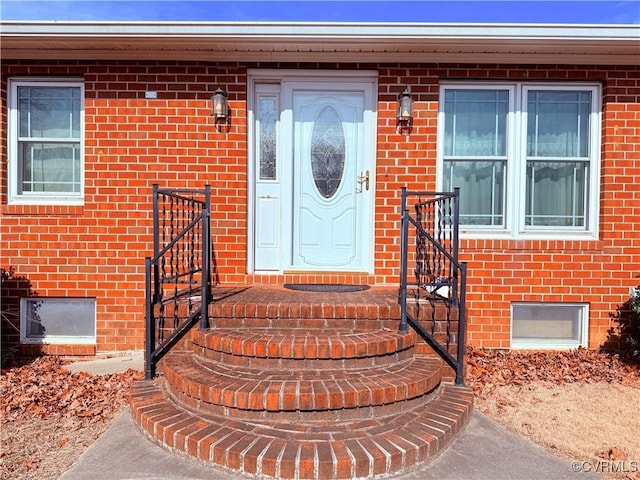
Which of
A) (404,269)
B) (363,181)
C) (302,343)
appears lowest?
(302,343)

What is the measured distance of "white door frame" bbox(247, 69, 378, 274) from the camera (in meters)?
4.55

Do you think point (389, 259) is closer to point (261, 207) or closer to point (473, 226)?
point (473, 226)

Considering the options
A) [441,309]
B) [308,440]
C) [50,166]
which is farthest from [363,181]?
[50,166]

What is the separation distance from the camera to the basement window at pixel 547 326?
14.9 ft

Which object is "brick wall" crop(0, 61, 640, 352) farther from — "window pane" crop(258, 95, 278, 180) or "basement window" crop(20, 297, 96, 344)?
"window pane" crop(258, 95, 278, 180)

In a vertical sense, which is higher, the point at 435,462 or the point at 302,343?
the point at 302,343

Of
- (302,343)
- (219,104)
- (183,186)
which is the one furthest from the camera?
(183,186)

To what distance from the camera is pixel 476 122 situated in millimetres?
4617

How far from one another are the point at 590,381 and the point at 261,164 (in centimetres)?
377

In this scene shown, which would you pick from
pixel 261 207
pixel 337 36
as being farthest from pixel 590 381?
pixel 337 36

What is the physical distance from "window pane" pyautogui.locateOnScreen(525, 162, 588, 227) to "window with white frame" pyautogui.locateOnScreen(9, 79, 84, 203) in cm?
485

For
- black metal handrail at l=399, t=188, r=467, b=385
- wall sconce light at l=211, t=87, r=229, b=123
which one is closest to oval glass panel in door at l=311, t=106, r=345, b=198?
wall sconce light at l=211, t=87, r=229, b=123

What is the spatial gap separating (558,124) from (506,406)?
3091 millimetres

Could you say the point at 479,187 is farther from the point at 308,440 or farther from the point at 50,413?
the point at 50,413
